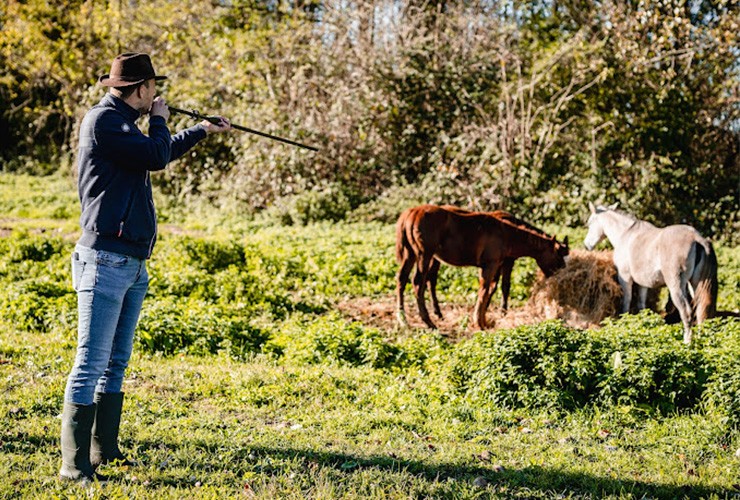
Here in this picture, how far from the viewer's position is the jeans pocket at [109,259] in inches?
165

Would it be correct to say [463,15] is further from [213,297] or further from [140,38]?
[213,297]

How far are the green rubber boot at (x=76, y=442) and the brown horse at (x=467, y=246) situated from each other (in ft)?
18.7

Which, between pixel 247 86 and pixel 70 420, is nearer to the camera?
pixel 70 420

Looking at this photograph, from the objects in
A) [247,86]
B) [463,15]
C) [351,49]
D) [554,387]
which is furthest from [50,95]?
[554,387]

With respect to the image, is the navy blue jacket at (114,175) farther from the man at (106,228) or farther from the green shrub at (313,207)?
the green shrub at (313,207)

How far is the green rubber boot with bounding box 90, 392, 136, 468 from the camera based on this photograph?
14.9ft

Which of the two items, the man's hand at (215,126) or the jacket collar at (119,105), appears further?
the man's hand at (215,126)

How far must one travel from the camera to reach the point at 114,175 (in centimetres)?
426

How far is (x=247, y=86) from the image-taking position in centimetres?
2012

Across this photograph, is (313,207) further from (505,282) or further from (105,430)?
(105,430)

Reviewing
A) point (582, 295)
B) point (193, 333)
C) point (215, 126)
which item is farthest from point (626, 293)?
point (215, 126)

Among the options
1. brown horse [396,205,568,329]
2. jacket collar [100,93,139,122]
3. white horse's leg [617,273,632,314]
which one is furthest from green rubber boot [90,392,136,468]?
white horse's leg [617,273,632,314]

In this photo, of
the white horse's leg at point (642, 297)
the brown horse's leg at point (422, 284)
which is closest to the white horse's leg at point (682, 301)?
the white horse's leg at point (642, 297)

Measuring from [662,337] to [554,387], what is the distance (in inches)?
51.5
